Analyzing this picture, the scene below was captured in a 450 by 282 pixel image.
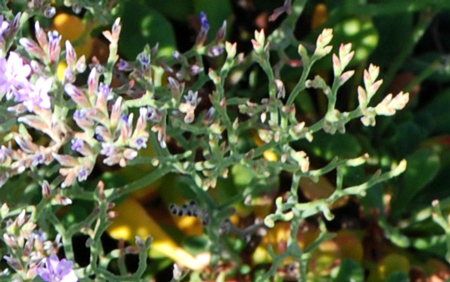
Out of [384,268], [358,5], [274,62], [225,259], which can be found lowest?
[384,268]

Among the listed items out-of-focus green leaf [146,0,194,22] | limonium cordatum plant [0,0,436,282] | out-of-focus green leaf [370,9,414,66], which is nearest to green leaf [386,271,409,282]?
limonium cordatum plant [0,0,436,282]

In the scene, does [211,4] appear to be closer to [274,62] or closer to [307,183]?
[274,62]

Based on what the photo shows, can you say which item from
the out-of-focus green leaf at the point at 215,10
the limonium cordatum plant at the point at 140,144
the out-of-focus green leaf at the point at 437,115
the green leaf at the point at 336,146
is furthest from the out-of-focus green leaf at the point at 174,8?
the out-of-focus green leaf at the point at 437,115

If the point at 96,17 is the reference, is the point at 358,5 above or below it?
below

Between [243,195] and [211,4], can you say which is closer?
[243,195]

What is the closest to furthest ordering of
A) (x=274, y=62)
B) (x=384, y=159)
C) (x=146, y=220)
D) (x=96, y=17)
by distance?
1. (x=96, y=17)
2. (x=146, y=220)
3. (x=384, y=159)
4. (x=274, y=62)

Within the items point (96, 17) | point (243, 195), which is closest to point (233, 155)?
point (243, 195)

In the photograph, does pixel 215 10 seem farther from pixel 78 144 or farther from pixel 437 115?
pixel 78 144

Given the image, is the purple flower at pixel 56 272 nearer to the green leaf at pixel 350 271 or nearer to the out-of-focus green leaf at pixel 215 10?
the green leaf at pixel 350 271
